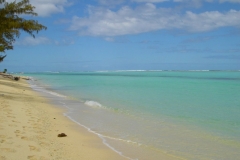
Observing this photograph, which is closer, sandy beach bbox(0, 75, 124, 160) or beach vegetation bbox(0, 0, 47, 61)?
sandy beach bbox(0, 75, 124, 160)

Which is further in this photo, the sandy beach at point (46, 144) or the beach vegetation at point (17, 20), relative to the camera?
the beach vegetation at point (17, 20)

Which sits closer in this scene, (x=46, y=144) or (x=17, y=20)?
(x=46, y=144)

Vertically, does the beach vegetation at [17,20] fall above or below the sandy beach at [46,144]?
above

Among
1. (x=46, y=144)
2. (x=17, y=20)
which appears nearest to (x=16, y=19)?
(x=17, y=20)

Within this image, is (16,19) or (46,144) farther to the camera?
(16,19)

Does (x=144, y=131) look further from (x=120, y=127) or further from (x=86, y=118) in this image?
(x=86, y=118)

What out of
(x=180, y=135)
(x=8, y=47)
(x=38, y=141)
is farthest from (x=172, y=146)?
(x=8, y=47)

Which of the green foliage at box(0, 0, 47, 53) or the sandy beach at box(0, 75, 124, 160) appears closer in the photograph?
the sandy beach at box(0, 75, 124, 160)

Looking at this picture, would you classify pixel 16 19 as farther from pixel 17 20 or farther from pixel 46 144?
pixel 46 144

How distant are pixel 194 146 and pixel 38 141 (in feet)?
14.4

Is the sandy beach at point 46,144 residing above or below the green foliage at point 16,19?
below

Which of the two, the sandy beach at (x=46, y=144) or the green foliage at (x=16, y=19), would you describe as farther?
the green foliage at (x=16, y=19)

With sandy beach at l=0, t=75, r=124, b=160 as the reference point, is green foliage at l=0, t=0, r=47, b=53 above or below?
above

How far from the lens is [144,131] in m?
9.32
